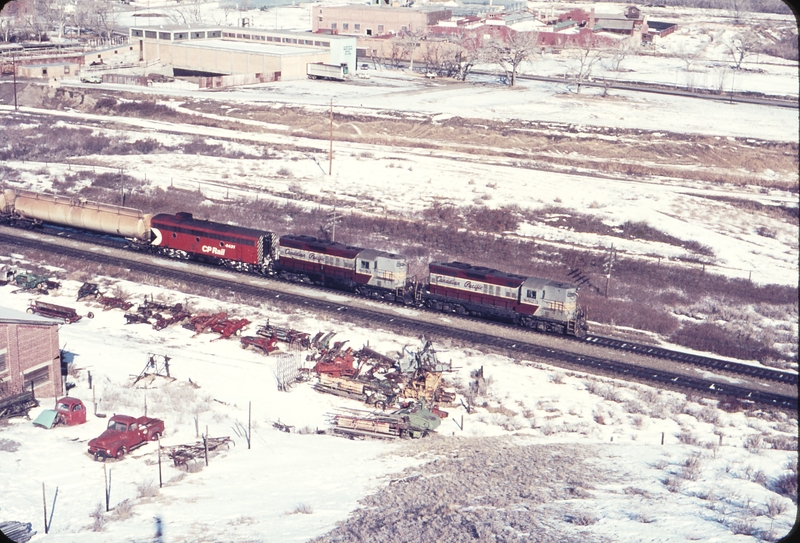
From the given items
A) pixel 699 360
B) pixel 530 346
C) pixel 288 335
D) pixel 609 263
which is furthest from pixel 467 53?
pixel 699 360

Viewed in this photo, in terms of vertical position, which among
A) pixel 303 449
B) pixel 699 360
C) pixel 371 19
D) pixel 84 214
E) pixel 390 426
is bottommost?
pixel 303 449

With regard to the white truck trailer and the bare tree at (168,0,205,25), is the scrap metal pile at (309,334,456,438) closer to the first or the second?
the white truck trailer

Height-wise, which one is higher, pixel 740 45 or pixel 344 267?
pixel 740 45

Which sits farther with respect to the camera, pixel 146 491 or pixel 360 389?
pixel 360 389

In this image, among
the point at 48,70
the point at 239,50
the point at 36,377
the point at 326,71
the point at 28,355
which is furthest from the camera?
the point at 239,50

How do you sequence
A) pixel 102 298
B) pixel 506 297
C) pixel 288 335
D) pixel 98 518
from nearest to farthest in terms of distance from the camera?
pixel 98 518 → pixel 288 335 → pixel 506 297 → pixel 102 298

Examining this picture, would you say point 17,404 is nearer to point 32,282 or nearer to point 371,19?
point 32,282

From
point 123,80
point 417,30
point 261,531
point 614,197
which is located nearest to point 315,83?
point 123,80

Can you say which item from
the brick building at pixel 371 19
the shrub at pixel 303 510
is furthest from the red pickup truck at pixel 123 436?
the brick building at pixel 371 19
